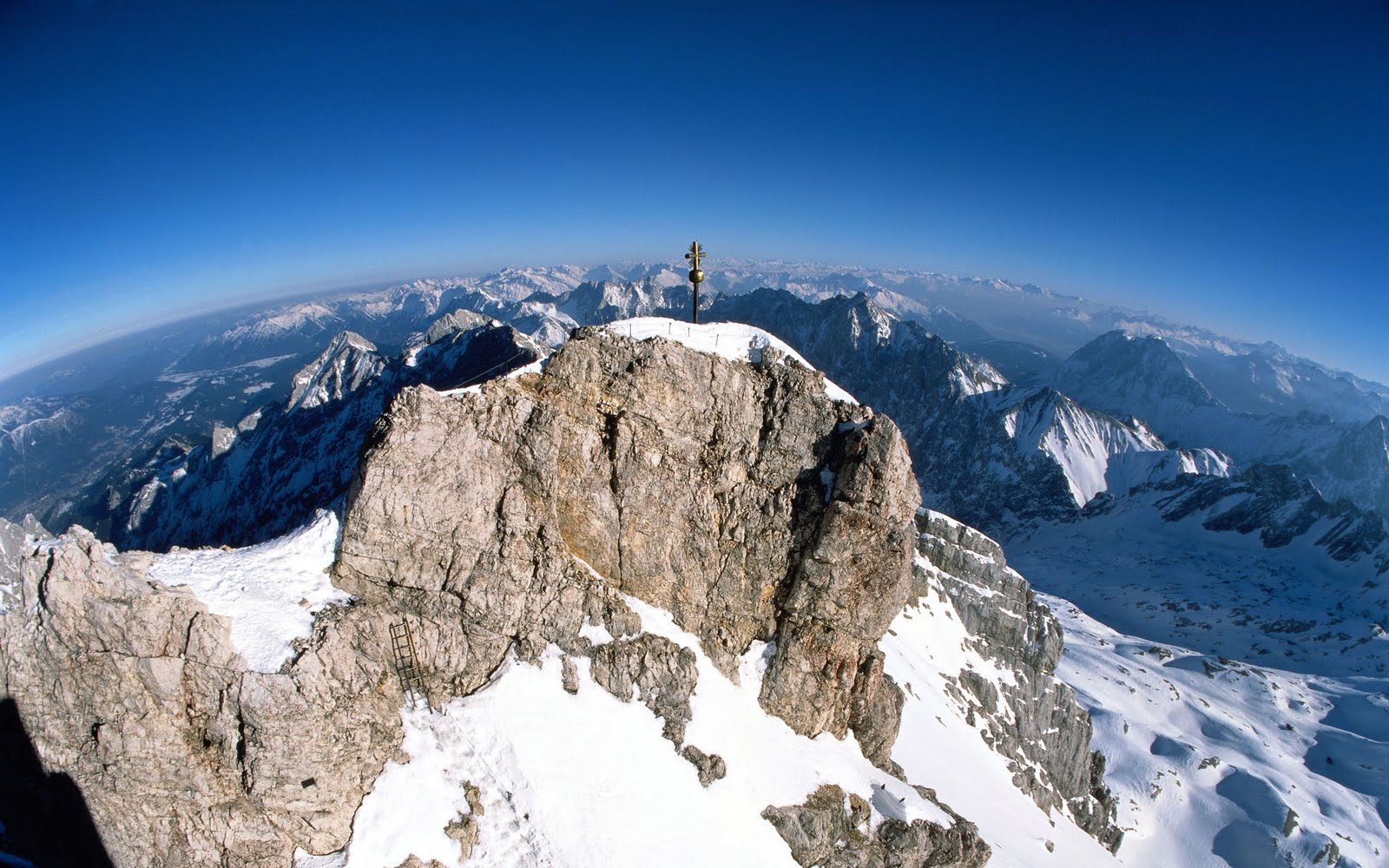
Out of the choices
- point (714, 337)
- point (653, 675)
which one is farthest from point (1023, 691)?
point (714, 337)

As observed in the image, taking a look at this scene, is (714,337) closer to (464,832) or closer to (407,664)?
(407,664)

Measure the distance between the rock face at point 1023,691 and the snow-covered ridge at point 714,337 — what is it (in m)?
44.0

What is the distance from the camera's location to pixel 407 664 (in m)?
21.7

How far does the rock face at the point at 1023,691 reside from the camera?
54.3 m

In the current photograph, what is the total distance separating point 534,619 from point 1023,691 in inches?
2333

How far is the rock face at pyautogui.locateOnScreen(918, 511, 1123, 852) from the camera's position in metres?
54.3

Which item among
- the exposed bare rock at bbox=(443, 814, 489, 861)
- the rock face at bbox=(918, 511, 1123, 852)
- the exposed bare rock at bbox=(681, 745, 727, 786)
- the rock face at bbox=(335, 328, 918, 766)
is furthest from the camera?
the rock face at bbox=(918, 511, 1123, 852)

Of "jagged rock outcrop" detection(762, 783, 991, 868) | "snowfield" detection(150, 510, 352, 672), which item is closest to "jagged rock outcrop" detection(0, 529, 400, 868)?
"snowfield" detection(150, 510, 352, 672)

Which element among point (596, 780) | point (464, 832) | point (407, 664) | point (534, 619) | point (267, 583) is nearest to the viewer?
point (464, 832)

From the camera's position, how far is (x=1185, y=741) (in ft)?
288

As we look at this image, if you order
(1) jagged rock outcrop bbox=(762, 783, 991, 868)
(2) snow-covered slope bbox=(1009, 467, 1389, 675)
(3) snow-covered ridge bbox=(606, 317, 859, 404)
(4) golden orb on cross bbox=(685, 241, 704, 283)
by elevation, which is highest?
(4) golden orb on cross bbox=(685, 241, 704, 283)

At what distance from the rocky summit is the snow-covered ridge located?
565 mm

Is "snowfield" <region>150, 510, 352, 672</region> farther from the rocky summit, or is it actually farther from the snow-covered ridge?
the snow-covered ridge

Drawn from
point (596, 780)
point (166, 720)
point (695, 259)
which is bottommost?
point (596, 780)
